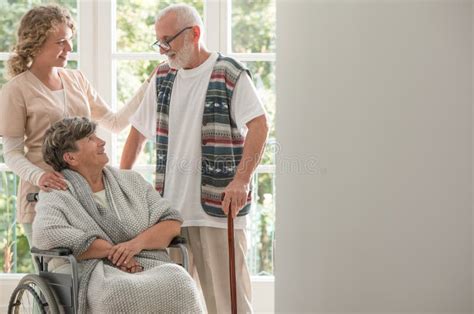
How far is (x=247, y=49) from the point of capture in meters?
5.31

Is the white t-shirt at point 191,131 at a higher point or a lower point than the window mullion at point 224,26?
lower

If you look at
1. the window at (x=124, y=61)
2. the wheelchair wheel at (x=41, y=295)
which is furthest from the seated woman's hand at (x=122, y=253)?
the window at (x=124, y=61)

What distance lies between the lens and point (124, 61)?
14.9 feet

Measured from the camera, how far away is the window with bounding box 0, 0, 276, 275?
432 cm

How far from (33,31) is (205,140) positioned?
821mm

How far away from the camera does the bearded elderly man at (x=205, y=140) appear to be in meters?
3.36

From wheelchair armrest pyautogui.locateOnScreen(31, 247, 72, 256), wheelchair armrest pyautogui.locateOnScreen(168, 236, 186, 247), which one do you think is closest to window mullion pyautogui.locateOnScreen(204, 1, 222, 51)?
Answer: wheelchair armrest pyautogui.locateOnScreen(168, 236, 186, 247)

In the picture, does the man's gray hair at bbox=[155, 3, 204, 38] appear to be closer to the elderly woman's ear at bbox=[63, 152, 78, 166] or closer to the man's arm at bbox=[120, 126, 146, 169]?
the man's arm at bbox=[120, 126, 146, 169]

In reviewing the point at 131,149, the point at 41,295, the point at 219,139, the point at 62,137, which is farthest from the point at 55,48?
the point at 41,295

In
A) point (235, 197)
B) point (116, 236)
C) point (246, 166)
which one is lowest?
point (116, 236)

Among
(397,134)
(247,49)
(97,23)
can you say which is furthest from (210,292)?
(247,49)

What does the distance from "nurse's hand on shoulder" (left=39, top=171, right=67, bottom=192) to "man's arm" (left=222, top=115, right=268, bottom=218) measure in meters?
0.62

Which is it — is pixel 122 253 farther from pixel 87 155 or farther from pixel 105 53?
pixel 105 53

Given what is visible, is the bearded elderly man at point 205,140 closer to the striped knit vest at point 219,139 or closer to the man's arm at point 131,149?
the striped knit vest at point 219,139
